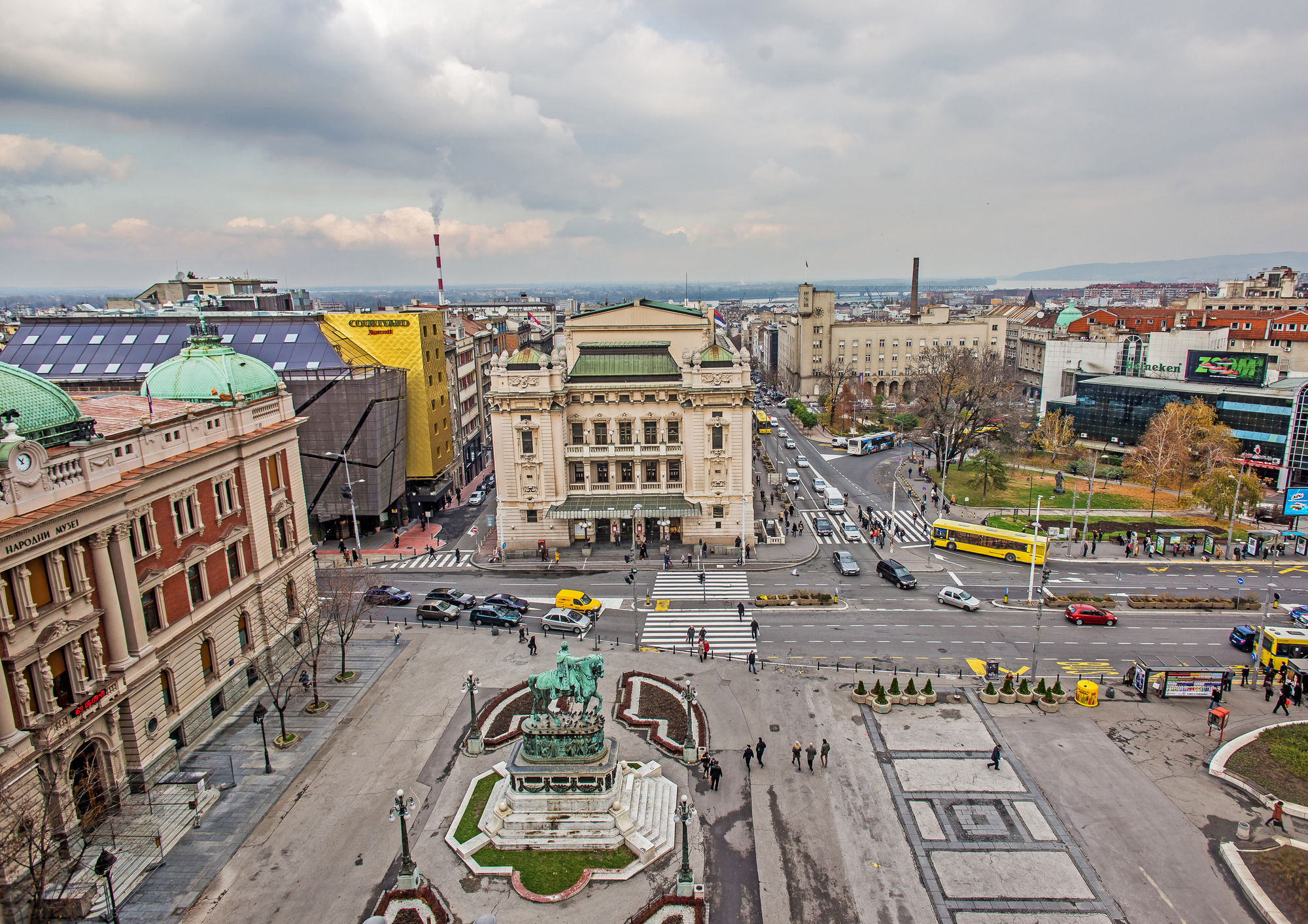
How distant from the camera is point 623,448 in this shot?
62.9 m

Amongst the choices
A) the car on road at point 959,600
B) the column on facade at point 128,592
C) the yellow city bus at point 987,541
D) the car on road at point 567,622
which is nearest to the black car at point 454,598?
the car on road at point 567,622

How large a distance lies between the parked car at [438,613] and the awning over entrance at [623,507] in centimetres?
1381

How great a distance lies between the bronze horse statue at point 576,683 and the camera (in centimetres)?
2869

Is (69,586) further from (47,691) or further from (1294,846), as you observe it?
(1294,846)

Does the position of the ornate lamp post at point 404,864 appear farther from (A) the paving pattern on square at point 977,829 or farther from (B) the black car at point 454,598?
(B) the black car at point 454,598

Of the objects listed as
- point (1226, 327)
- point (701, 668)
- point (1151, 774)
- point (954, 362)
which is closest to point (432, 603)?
point (701, 668)

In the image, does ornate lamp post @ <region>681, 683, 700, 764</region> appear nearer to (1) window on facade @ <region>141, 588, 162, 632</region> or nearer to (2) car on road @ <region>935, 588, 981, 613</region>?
(1) window on facade @ <region>141, 588, 162, 632</region>

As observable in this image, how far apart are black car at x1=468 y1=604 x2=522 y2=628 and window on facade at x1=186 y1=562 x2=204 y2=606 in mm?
17652

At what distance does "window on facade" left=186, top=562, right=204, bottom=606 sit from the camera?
113 ft

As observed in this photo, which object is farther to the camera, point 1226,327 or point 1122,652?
point 1226,327

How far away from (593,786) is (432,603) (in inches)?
1024

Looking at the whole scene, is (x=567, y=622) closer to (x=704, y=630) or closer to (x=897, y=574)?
(x=704, y=630)

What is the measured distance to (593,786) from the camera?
28.8 m

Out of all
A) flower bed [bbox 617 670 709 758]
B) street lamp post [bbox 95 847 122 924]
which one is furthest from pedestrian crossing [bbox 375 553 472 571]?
street lamp post [bbox 95 847 122 924]
